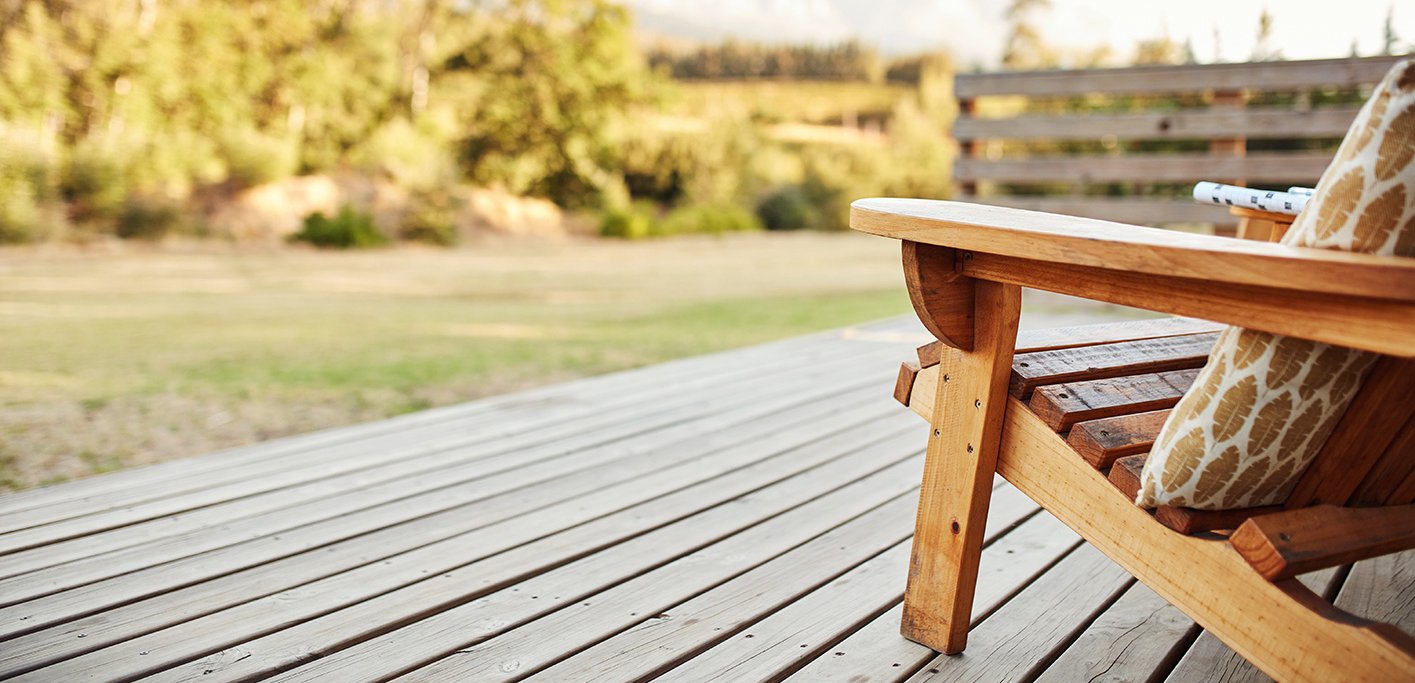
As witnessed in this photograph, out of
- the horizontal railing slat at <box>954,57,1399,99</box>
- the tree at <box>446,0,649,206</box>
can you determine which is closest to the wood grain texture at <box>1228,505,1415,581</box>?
the horizontal railing slat at <box>954,57,1399,99</box>

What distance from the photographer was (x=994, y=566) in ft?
6.15

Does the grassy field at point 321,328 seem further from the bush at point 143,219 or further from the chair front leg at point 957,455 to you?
the chair front leg at point 957,455

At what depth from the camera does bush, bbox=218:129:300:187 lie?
13109 mm

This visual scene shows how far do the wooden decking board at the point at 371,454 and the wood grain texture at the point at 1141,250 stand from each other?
1.63 m

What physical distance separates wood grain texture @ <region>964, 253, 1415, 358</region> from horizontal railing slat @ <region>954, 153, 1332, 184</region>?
14.4 feet

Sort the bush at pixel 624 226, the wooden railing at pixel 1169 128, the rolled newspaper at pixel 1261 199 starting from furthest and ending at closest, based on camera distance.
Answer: the bush at pixel 624 226 → the wooden railing at pixel 1169 128 → the rolled newspaper at pixel 1261 199

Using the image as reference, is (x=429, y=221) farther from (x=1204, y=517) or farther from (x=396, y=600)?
(x=1204, y=517)

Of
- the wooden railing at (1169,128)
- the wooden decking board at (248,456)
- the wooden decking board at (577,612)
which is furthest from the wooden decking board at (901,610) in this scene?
the wooden railing at (1169,128)

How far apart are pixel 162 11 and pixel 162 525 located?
1444 cm

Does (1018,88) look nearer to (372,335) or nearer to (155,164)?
(372,335)

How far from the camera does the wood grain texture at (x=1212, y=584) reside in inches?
39.8

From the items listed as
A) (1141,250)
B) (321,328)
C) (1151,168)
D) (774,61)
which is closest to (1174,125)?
(1151,168)

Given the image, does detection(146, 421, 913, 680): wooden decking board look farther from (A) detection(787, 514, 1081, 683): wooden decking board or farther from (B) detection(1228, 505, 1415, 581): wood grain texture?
(B) detection(1228, 505, 1415, 581): wood grain texture

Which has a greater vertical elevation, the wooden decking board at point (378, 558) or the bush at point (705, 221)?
the wooden decking board at point (378, 558)
